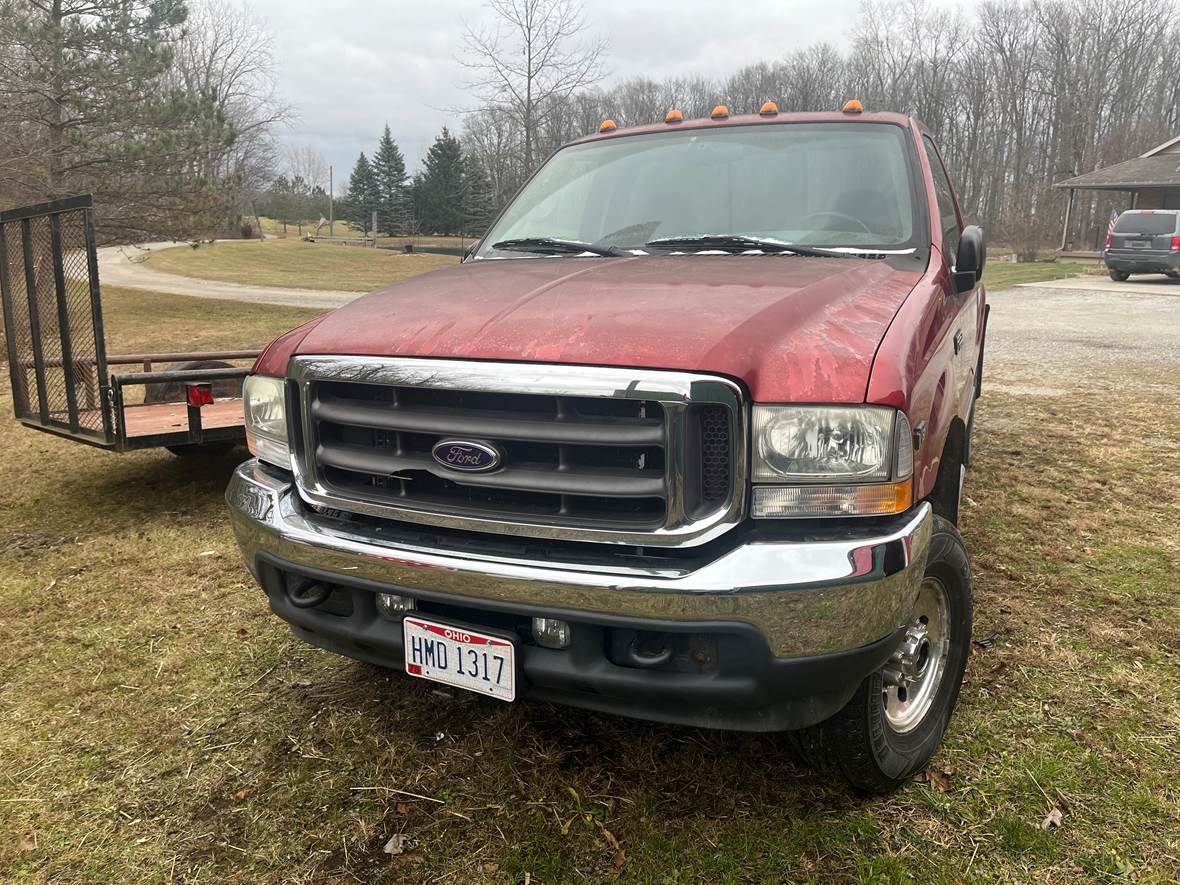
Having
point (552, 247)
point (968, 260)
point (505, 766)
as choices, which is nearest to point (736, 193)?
point (552, 247)

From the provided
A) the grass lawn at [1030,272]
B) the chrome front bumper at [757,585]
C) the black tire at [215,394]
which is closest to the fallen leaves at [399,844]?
the chrome front bumper at [757,585]

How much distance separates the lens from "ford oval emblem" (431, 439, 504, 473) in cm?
212

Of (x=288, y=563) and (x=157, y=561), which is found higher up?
(x=288, y=563)

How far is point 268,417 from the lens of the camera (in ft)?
8.68

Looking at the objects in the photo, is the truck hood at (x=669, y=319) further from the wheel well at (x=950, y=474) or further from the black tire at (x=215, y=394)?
the black tire at (x=215, y=394)

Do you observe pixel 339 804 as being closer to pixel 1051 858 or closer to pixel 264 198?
pixel 1051 858

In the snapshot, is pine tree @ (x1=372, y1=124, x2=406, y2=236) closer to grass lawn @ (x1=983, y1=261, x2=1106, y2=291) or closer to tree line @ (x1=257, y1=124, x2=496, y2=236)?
tree line @ (x1=257, y1=124, x2=496, y2=236)

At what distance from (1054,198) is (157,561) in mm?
53550

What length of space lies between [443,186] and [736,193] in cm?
6641

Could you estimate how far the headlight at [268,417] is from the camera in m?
2.58

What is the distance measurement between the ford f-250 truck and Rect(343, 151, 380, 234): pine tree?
75207mm

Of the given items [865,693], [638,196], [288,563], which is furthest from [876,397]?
[638,196]

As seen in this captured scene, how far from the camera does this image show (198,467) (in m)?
6.48

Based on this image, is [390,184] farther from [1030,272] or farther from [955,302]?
[955,302]
